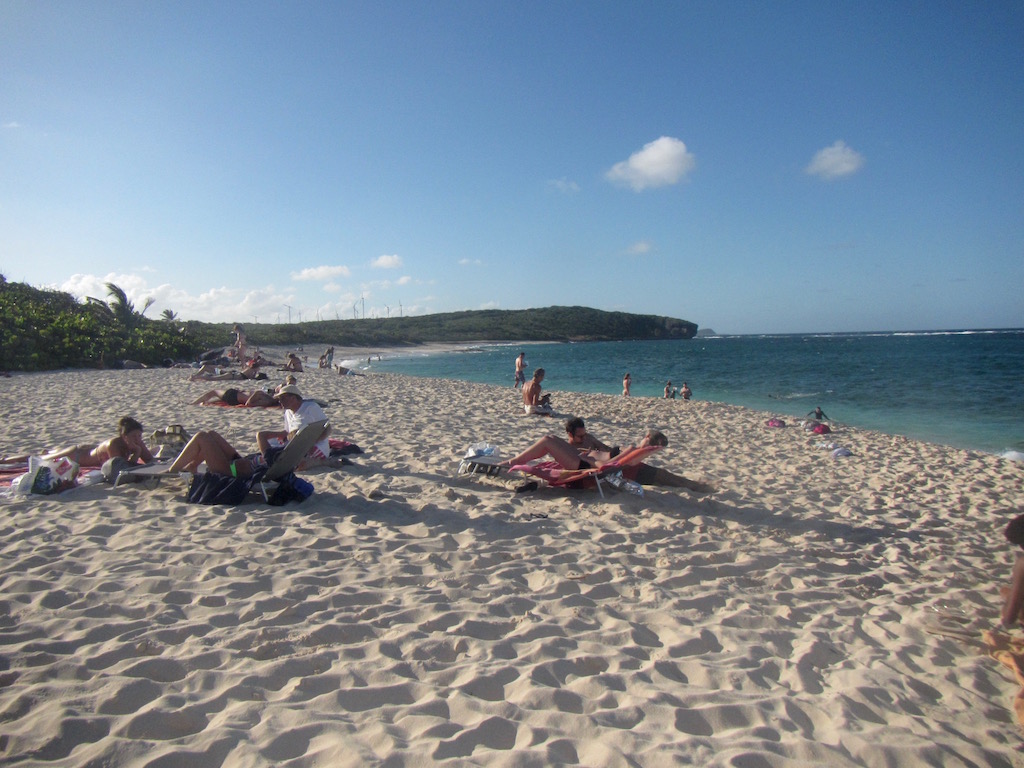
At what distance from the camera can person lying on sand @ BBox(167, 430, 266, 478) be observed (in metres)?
5.21

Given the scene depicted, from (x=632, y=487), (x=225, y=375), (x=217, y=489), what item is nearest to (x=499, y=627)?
(x=632, y=487)

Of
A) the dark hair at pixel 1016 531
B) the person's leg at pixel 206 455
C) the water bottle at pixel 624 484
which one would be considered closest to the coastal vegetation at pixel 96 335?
the person's leg at pixel 206 455

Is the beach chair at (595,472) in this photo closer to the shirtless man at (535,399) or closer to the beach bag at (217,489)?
the beach bag at (217,489)

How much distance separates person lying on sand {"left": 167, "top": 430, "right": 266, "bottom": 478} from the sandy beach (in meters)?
0.34

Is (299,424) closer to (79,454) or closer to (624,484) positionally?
(79,454)

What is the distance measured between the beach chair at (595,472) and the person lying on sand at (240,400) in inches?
276

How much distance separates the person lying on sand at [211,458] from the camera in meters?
5.21

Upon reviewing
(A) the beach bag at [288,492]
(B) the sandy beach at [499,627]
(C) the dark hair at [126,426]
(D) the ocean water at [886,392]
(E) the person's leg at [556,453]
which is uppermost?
(C) the dark hair at [126,426]

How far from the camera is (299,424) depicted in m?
6.06

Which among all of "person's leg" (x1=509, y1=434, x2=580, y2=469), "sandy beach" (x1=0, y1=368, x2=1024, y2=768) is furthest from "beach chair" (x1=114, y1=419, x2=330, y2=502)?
"person's leg" (x1=509, y1=434, x2=580, y2=469)

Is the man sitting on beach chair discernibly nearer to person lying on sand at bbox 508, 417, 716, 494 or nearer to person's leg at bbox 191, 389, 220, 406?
person lying on sand at bbox 508, 417, 716, 494

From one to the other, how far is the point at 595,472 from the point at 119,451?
4411mm

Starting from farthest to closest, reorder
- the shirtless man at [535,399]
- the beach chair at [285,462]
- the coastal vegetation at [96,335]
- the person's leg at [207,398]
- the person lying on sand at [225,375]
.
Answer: the coastal vegetation at [96,335]
the person lying on sand at [225,375]
the shirtless man at [535,399]
the person's leg at [207,398]
the beach chair at [285,462]

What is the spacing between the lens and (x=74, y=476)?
Answer: 5332mm
